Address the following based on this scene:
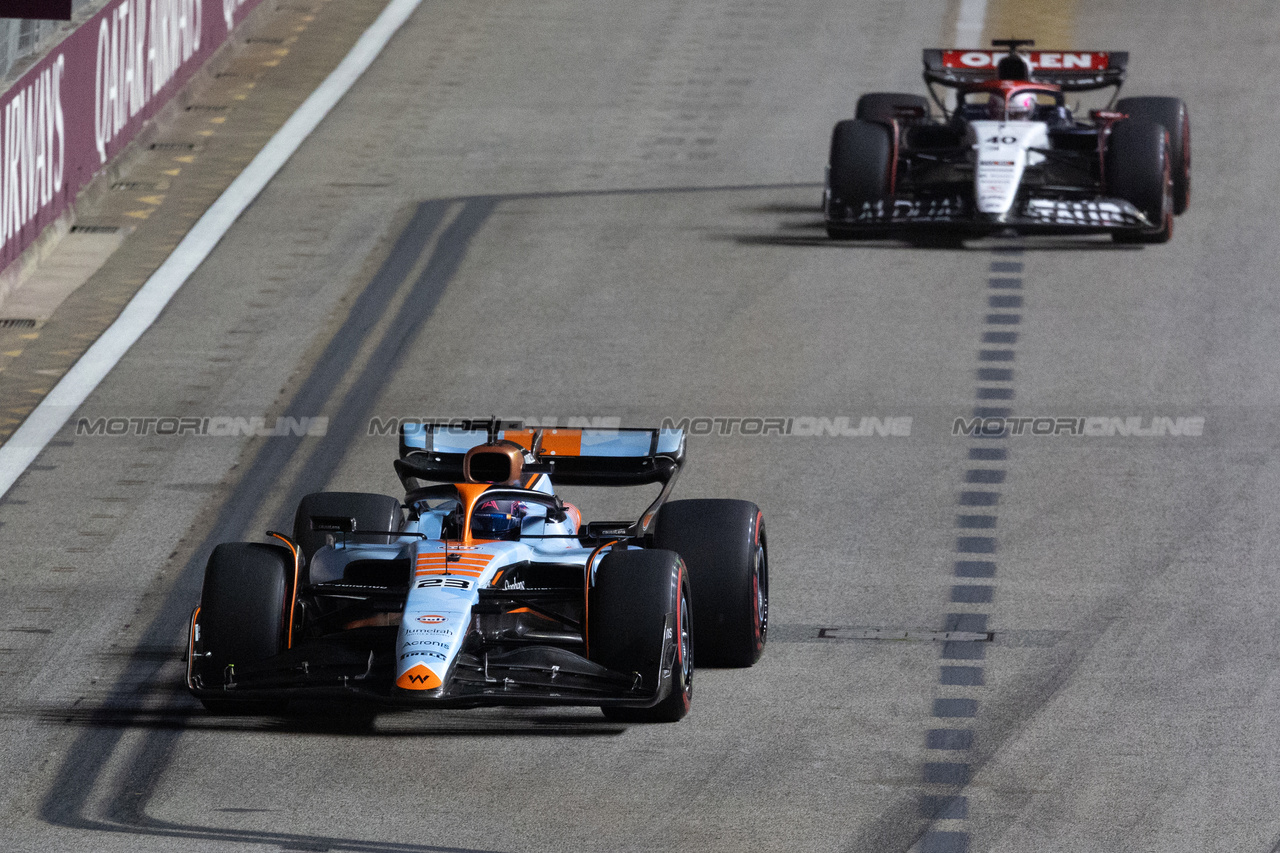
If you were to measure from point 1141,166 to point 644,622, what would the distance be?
8.88 meters

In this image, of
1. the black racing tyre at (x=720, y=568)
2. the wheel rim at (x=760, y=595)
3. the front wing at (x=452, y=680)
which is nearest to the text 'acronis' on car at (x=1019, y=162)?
the wheel rim at (x=760, y=595)

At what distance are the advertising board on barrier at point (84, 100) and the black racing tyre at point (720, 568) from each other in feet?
25.4

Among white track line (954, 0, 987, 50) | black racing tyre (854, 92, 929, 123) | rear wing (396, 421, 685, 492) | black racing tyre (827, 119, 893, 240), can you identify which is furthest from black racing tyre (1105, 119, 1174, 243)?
rear wing (396, 421, 685, 492)

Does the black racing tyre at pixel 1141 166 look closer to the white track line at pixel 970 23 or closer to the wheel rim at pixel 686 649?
the white track line at pixel 970 23

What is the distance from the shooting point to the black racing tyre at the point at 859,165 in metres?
17.3

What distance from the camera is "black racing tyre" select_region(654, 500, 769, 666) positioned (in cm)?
1009

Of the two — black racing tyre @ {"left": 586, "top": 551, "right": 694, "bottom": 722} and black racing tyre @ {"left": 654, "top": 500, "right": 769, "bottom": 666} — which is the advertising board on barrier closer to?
black racing tyre @ {"left": 654, "top": 500, "right": 769, "bottom": 666}

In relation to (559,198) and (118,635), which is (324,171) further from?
Answer: (118,635)

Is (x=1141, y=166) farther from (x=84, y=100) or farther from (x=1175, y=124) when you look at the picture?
(x=84, y=100)

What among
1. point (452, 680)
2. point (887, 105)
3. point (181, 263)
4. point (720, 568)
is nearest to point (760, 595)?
point (720, 568)

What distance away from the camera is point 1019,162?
16891 mm

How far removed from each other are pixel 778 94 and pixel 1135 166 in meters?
6.05

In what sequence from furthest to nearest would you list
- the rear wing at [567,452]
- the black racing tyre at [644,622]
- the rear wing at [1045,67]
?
1. the rear wing at [1045,67]
2. the rear wing at [567,452]
3. the black racing tyre at [644,622]

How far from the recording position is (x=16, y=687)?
1027 cm
